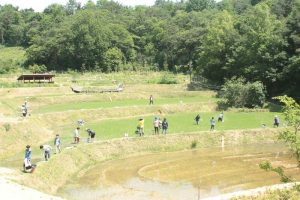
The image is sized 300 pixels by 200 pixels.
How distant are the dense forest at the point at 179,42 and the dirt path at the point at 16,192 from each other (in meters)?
44.4


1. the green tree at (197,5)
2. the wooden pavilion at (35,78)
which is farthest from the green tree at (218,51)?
the green tree at (197,5)

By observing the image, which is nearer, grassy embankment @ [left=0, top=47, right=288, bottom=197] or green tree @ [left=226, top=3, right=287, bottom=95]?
grassy embankment @ [left=0, top=47, right=288, bottom=197]

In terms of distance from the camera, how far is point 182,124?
49312 millimetres

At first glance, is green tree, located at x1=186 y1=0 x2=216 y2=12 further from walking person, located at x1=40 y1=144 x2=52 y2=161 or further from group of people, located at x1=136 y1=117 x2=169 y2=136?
walking person, located at x1=40 y1=144 x2=52 y2=161

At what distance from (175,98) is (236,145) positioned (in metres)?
22.5

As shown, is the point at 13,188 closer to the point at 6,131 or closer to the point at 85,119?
the point at 6,131

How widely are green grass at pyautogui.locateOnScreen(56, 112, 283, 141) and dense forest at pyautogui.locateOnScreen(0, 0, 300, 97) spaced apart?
485 inches

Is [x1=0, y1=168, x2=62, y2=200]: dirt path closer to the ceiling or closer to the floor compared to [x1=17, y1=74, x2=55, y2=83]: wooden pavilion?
closer to the floor

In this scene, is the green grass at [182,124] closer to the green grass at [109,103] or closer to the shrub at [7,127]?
the shrub at [7,127]

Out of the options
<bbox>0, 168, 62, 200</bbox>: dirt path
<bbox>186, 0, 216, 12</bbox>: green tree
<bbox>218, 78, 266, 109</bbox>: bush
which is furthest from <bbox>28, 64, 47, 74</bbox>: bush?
<bbox>186, 0, 216, 12</bbox>: green tree

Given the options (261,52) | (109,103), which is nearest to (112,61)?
(261,52)

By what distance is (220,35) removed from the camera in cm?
7644

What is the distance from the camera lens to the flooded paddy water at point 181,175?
1174 inches

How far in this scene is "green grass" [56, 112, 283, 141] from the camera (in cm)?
4455
